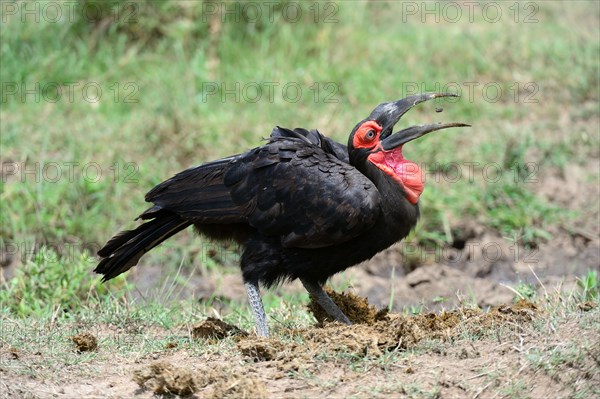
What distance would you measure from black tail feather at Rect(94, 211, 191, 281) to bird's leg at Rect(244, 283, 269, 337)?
1.75ft

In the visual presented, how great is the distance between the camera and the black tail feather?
5004 mm

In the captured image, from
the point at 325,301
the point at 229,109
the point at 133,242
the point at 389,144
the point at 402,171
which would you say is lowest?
the point at 325,301

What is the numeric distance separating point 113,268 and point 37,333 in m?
0.56

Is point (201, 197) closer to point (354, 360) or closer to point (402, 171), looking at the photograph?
point (402, 171)

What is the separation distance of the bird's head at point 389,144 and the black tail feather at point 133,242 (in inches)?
40.2

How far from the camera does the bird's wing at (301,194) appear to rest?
4609mm

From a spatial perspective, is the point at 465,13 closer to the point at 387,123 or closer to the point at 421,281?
the point at 421,281

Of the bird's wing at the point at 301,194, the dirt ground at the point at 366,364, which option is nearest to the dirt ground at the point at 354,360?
the dirt ground at the point at 366,364

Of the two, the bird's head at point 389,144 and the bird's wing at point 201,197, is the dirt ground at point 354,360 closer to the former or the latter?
the bird's wing at point 201,197

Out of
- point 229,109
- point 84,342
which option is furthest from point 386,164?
point 229,109

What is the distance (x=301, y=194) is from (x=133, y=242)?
0.98 meters

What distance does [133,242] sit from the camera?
5.01 metres

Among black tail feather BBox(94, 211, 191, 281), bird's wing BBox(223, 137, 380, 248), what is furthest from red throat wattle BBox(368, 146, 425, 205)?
black tail feather BBox(94, 211, 191, 281)

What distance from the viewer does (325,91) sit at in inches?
323
